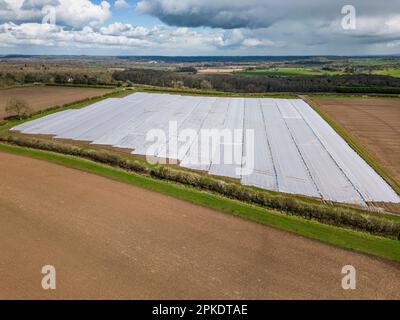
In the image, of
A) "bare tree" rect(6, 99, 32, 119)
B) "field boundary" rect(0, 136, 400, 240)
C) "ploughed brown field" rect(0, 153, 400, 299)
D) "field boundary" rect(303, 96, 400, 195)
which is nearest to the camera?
"ploughed brown field" rect(0, 153, 400, 299)

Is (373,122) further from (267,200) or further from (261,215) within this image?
(261,215)


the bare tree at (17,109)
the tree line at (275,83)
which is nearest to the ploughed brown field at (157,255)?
the bare tree at (17,109)

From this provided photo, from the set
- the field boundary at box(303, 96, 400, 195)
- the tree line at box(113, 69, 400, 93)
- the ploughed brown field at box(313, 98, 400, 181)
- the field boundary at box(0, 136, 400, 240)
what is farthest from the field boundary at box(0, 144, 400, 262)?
the tree line at box(113, 69, 400, 93)

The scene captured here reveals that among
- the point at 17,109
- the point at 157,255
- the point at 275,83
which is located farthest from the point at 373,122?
the point at 275,83

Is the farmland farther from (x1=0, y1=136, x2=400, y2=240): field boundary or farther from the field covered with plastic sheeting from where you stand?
(x1=0, y1=136, x2=400, y2=240): field boundary

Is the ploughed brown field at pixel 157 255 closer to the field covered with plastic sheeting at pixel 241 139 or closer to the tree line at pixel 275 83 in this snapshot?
the field covered with plastic sheeting at pixel 241 139
